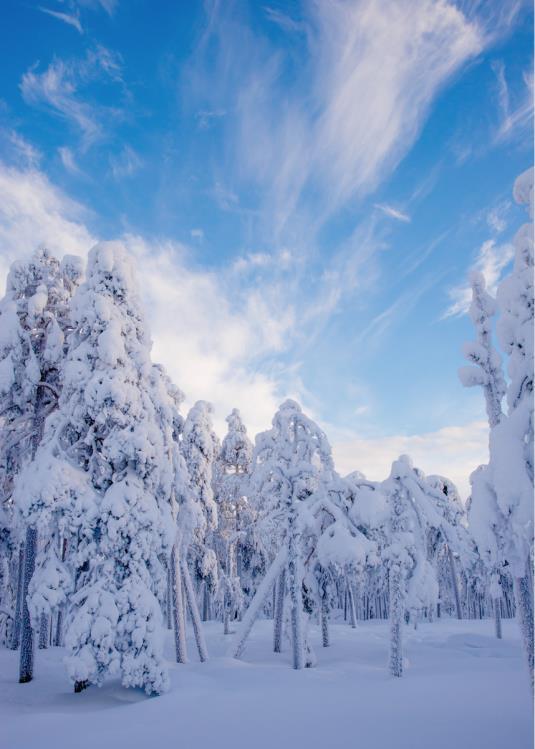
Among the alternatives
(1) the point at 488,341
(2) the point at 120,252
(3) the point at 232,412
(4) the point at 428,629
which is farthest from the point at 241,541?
(1) the point at 488,341

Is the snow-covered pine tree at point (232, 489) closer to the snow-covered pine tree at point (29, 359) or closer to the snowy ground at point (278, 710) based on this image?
the snowy ground at point (278, 710)

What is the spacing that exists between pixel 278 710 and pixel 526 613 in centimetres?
556

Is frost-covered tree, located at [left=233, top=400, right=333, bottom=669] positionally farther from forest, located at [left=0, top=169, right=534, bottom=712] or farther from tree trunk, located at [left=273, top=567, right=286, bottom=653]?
tree trunk, located at [left=273, top=567, right=286, bottom=653]

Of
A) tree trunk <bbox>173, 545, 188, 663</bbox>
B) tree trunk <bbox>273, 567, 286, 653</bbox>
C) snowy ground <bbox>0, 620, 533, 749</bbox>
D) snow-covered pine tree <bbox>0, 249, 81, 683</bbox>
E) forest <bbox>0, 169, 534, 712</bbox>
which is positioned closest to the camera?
snowy ground <bbox>0, 620, 533, 749</bbox>

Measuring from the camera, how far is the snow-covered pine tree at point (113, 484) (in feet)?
36.5

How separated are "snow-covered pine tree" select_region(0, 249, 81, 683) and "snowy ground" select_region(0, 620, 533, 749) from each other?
12.0ft

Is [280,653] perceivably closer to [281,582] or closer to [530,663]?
[281,582]

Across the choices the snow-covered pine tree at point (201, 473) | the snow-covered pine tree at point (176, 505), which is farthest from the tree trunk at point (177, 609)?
the snow-covered pine tree at point (201, 473)

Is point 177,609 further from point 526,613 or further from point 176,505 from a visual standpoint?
point 526,613

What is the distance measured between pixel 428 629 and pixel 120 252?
109 feet

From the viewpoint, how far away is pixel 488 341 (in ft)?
35.3

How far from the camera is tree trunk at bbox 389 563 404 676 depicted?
1426cm

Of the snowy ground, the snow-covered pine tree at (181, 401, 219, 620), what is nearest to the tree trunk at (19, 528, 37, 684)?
the snowy ground

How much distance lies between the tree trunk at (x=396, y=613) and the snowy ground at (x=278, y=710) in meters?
0.52
